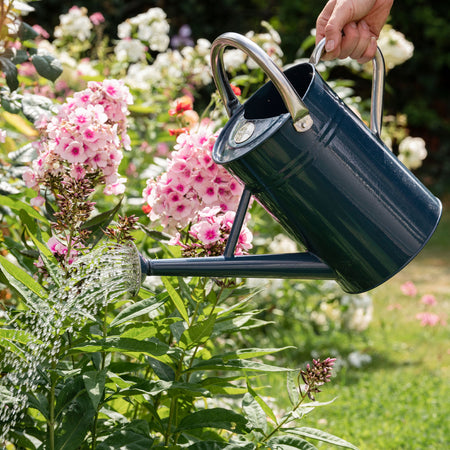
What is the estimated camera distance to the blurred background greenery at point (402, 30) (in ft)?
24.9

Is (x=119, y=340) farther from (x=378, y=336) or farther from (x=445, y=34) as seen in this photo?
(x=445, y=34)

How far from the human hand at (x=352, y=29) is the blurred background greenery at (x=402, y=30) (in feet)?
19.9

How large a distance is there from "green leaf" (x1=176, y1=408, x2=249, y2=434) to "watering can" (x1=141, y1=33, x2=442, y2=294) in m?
0.37

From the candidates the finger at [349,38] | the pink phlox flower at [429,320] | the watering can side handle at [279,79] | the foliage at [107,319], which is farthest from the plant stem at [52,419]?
the pink phlox flower at [429,320]

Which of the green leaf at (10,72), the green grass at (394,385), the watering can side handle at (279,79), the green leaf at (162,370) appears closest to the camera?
the watering can side handle at (279,79)

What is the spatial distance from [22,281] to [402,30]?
787cm

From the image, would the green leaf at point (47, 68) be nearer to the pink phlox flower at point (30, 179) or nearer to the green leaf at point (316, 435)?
the pink phlox flower at point (30, 179)

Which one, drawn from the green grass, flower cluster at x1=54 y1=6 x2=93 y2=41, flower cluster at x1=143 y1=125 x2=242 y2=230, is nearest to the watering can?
flower cluster at x1=143 y1=125 x2=242 y2=230

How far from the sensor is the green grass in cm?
259

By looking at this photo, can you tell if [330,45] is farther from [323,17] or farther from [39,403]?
[39,403]

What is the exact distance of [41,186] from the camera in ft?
5.34

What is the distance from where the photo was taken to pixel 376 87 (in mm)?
1415

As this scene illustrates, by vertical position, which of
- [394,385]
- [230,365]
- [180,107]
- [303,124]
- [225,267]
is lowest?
[394,385]

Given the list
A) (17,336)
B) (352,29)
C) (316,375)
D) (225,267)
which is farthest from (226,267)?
(352,29)
